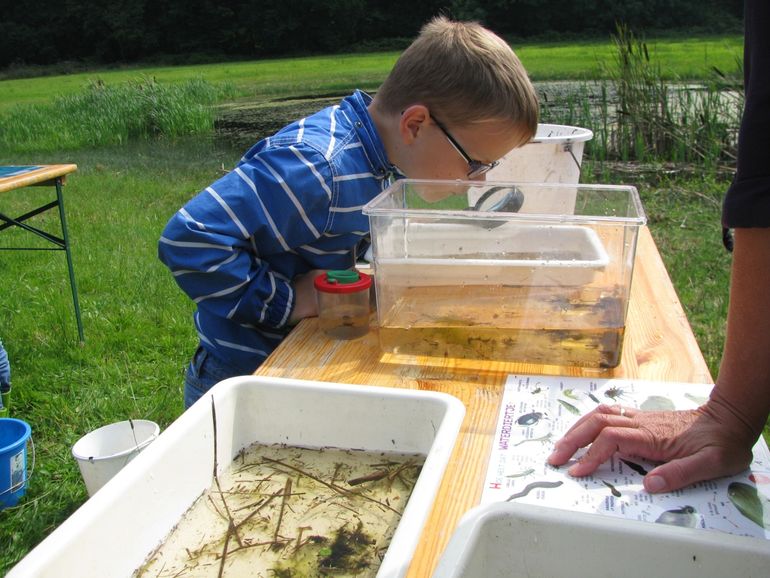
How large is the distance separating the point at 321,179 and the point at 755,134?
78 cm

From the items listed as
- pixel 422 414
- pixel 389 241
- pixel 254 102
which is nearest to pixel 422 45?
pixel 389 241

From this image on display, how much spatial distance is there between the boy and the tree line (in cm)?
3701

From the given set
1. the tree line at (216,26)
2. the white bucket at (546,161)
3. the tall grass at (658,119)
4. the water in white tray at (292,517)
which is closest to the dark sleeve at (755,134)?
the water in white tray at (292,517)

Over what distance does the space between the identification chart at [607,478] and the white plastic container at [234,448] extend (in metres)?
0.09

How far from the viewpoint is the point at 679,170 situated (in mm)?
5781

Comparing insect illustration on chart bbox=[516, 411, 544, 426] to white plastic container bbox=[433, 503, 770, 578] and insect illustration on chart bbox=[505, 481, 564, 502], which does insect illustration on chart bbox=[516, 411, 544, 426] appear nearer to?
insect illustration on chart bbox=[505, 481, 564, 502]

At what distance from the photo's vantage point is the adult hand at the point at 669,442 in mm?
811

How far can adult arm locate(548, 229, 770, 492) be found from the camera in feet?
2.66

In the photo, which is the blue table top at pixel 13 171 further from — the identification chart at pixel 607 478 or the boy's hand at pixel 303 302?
the identification chart at pixel 607 478

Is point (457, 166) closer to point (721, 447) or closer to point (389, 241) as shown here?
point (389, 241)

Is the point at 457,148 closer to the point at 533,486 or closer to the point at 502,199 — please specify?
the point at 502,199

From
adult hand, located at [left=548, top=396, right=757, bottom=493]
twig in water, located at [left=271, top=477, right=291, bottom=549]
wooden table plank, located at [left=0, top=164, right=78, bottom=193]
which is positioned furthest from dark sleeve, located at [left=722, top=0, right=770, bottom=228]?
wooden table plank, located at [left=0, top=164, right=78, bottom=193]

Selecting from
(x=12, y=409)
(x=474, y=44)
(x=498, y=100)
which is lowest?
(x=12, y=409)

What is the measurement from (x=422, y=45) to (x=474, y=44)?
4.4 inches
